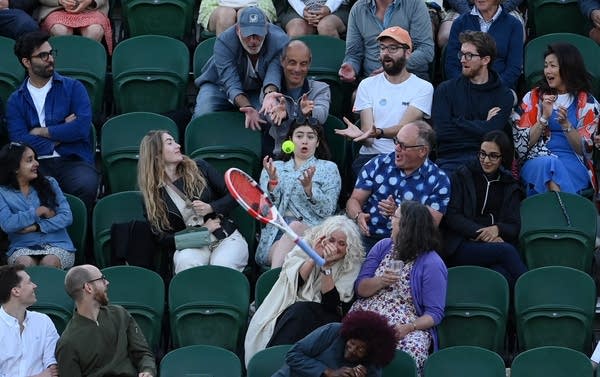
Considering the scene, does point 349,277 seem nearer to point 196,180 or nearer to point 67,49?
point 196,180

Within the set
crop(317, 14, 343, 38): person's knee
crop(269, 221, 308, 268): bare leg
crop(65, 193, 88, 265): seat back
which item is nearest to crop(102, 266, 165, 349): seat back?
crop(269, 221, 308, 268): bare leg

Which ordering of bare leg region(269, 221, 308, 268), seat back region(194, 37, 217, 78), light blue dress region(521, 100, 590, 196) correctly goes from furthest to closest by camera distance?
1. seat back region(194, 37, 217, 78)
2. light blue dress region(521, 100, 590, 196)
3. bare leg region(269, 221, 308, 268)

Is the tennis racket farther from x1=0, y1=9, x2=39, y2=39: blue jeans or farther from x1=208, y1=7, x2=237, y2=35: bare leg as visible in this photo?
x1=0, y1=9, x2=39, y2=39: blue jeans

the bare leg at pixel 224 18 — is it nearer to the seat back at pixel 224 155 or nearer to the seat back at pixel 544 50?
the seat back at pixel 224 155

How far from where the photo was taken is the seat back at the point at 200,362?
1038cm

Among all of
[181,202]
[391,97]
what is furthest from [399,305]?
[391,97]

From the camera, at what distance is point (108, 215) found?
12.0 m

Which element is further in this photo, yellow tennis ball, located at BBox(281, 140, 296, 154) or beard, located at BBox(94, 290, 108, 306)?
yellow tennis ball, located at BBox(281, 140, 296, 154)

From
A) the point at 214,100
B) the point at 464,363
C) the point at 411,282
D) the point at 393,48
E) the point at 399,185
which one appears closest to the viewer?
the point at 464,363

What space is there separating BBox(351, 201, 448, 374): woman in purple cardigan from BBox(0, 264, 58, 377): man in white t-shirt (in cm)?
188

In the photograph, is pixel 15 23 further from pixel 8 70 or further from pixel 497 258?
pixel 497 258

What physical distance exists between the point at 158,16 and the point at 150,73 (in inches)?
35.6

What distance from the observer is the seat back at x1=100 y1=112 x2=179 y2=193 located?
41.0 ft

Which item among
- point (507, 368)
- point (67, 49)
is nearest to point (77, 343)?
point (507, 368)
